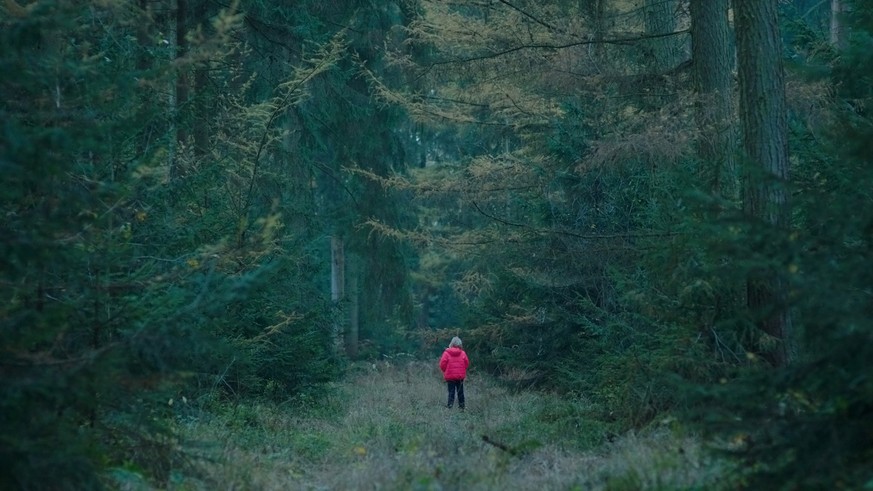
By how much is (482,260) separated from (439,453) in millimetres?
14765

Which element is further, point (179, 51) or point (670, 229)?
point (179, 51)

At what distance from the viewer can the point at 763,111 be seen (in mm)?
9766

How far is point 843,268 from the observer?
5953mm

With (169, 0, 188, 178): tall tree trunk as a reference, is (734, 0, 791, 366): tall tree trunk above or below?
below

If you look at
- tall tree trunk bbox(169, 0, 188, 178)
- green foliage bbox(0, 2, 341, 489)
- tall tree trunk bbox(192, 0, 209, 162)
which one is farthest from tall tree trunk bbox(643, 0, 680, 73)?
green foliage bbox(0, 2, 341, 489)

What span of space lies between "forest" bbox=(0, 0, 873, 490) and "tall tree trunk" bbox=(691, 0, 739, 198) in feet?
0.14

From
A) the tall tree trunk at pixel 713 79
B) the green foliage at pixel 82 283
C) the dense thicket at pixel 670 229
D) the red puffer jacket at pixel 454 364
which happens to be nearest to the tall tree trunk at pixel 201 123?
the dense thicket at pixel 670 229

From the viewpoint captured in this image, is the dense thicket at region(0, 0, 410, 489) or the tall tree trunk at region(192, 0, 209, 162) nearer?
the dense thicket at region(0, 0, 410, 489)

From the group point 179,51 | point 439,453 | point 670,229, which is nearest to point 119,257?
point 439,453

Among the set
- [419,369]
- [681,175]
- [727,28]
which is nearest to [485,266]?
[419,369]

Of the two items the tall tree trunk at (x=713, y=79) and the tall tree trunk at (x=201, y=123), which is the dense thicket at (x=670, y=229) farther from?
the tall tree trunk at (x=201, y=123)

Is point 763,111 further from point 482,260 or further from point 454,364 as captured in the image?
point 482,260

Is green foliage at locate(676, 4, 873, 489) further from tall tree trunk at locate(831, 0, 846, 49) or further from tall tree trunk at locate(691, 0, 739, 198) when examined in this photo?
tall tree trunk at locate(831, 0, 846, 49)

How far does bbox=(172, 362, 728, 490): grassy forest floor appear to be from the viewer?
7422mm
